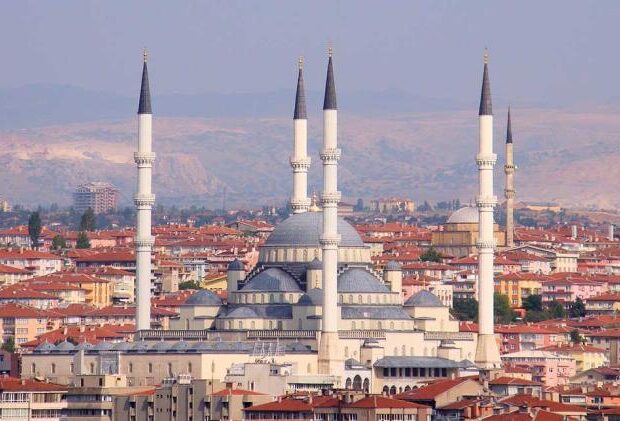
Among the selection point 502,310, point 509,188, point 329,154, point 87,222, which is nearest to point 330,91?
point 329,154

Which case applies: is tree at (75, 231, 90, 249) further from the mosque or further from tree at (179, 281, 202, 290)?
the mosque

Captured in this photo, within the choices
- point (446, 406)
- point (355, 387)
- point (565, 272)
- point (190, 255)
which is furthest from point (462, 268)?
point (446, 406)

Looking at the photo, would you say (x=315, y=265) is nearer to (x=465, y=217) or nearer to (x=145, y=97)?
(x=145, y=97)

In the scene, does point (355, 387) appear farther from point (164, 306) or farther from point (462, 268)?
point (462, 268)

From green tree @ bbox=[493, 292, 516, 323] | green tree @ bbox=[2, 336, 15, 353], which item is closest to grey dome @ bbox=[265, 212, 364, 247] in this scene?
green tree @ bbox=[2, 336, 15, 353]

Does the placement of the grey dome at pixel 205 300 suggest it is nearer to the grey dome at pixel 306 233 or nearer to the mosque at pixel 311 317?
the mosque at pixel 311 317
